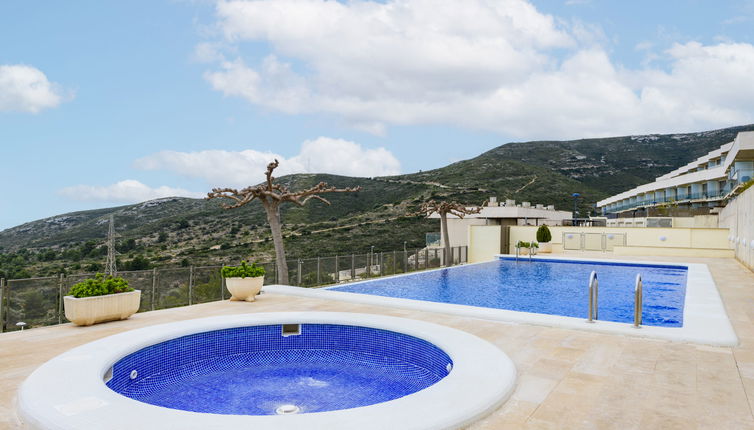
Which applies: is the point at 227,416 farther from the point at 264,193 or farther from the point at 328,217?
the point at 328,217

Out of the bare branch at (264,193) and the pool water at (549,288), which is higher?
the bare branch at (264,193)

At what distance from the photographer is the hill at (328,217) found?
98.7 ft

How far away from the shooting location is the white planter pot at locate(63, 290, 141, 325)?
22.3 ft

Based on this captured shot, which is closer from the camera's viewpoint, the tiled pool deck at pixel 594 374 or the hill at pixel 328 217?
the tiled pool deck at pixel 594 374

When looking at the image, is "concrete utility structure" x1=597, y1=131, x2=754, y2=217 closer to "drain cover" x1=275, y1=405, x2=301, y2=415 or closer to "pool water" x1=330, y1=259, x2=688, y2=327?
"pool water" x1=330, y1=259, x2=688, y2=327

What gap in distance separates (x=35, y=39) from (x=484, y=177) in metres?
47.7

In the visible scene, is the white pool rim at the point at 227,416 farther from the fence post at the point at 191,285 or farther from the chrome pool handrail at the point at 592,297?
the fence post at the point at 191,285

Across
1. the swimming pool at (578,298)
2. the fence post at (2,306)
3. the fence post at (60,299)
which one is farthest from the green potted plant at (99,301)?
the swimming pool at (578,298)

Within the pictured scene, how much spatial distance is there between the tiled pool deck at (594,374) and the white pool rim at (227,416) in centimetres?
17

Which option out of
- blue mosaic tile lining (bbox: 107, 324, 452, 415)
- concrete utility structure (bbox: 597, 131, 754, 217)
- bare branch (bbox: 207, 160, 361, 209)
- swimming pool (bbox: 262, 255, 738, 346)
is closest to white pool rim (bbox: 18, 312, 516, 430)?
blue mosaic tile lining (bbox: 107, 324, 452, 415)

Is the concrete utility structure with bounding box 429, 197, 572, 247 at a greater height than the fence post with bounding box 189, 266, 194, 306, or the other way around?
the concrete utility structure with bounding box 429, 197, 572, 247

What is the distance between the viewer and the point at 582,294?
1268cm

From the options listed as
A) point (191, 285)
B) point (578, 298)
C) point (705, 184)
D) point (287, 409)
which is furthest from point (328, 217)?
point (287, 409)

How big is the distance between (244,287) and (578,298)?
8316mm
